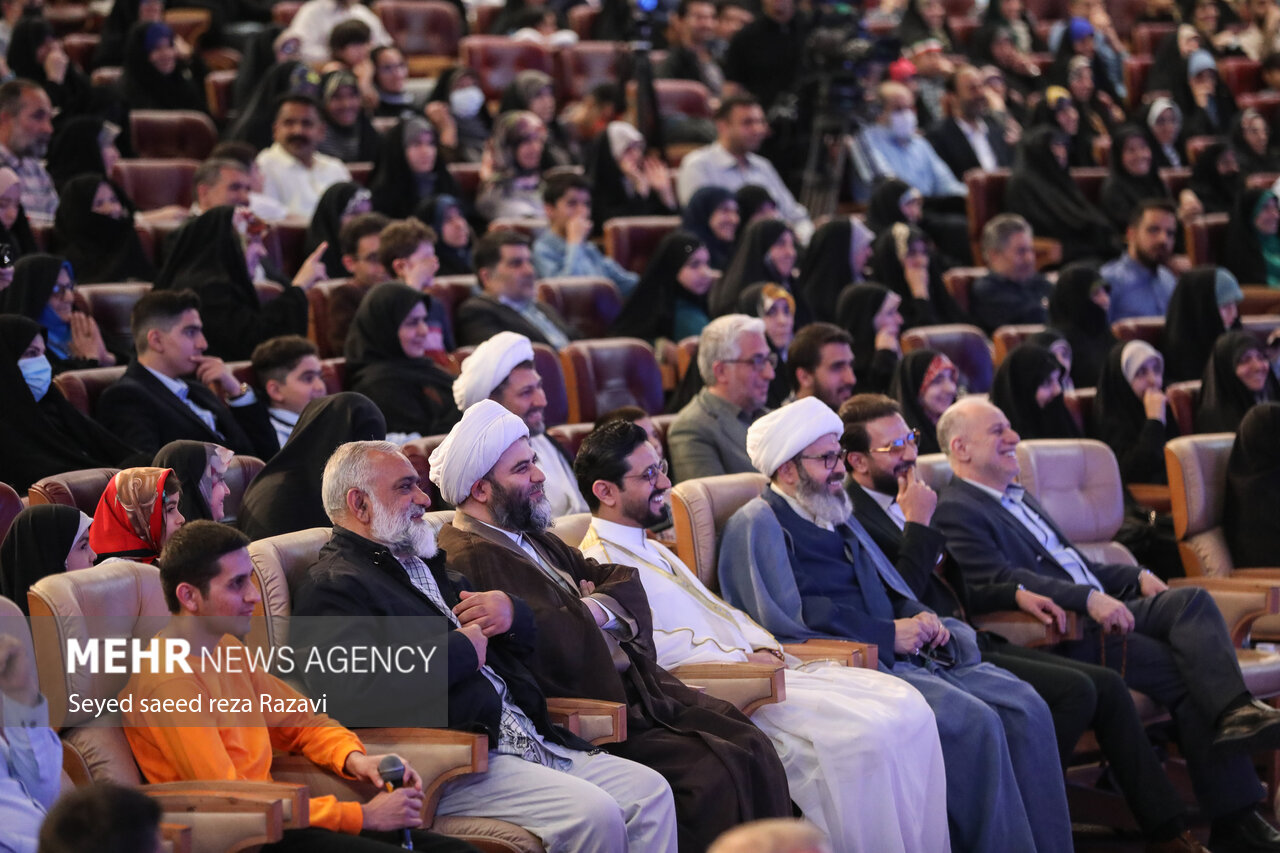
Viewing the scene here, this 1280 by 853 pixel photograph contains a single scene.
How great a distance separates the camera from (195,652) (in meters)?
2.98

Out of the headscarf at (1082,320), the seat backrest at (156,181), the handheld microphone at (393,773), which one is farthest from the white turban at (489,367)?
the headscarf at (1082,320)

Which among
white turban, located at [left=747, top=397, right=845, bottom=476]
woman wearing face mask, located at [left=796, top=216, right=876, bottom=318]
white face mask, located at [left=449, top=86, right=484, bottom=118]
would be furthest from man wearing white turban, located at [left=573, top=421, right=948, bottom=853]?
white face mask, located at [left=449, top=86, right=484, bottom=118]

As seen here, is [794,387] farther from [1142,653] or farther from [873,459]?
[1142,653]

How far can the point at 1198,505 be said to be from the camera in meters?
5.45

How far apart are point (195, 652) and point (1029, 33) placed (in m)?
9.80

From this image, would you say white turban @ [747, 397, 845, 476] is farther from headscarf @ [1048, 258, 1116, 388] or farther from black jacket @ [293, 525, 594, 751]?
headscarf @ [1048, 258, 1116, 388]

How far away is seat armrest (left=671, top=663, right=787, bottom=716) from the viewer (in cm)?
376

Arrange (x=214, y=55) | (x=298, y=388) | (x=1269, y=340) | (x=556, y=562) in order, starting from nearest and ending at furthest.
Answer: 1. (x=556, y=562)
2. (x=298, y=388)
3. (x=1269, y=340)
4. (x=214, y=55)

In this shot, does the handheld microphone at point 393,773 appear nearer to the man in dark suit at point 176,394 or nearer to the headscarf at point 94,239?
the man in dark suit at point 176,394

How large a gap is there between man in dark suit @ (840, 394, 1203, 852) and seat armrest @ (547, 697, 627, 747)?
1.27 meters

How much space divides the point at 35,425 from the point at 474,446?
150cm

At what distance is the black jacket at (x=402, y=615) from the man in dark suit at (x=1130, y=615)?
175 centimetres

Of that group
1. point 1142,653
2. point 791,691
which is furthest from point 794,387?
point 791,691

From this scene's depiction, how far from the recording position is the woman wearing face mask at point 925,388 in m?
5.69
